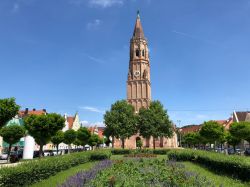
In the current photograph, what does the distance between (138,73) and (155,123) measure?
3861 cm

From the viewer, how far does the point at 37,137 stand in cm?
4438

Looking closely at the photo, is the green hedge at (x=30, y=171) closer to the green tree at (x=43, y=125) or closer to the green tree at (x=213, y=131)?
the green tree at (x=43, y=125)

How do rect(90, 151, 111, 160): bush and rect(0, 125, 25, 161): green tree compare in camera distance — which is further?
rect(0, 125, 25, 161): green tree

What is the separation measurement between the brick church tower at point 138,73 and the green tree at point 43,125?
2273 inches

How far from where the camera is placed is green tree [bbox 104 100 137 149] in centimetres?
7035

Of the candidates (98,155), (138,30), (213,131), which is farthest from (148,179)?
(138,30)

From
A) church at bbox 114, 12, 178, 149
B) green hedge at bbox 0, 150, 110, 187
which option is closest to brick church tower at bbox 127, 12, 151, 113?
church at bbox 114, 12, 178, 149

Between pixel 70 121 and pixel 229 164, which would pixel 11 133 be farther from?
pixel 70 121

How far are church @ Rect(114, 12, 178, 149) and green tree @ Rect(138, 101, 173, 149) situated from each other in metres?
23.7

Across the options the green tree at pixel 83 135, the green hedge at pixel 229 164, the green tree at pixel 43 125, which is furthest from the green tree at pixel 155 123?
the green hedge at pixel 229 164

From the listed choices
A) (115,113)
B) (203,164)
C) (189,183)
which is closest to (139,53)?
(115,113)

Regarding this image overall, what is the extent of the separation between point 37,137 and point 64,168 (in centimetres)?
2191

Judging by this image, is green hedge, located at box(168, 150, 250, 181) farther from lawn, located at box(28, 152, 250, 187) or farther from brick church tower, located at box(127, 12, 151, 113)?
brick church tower, located at box(127, 12, 151, 113)

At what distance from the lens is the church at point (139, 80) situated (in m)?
95.8
